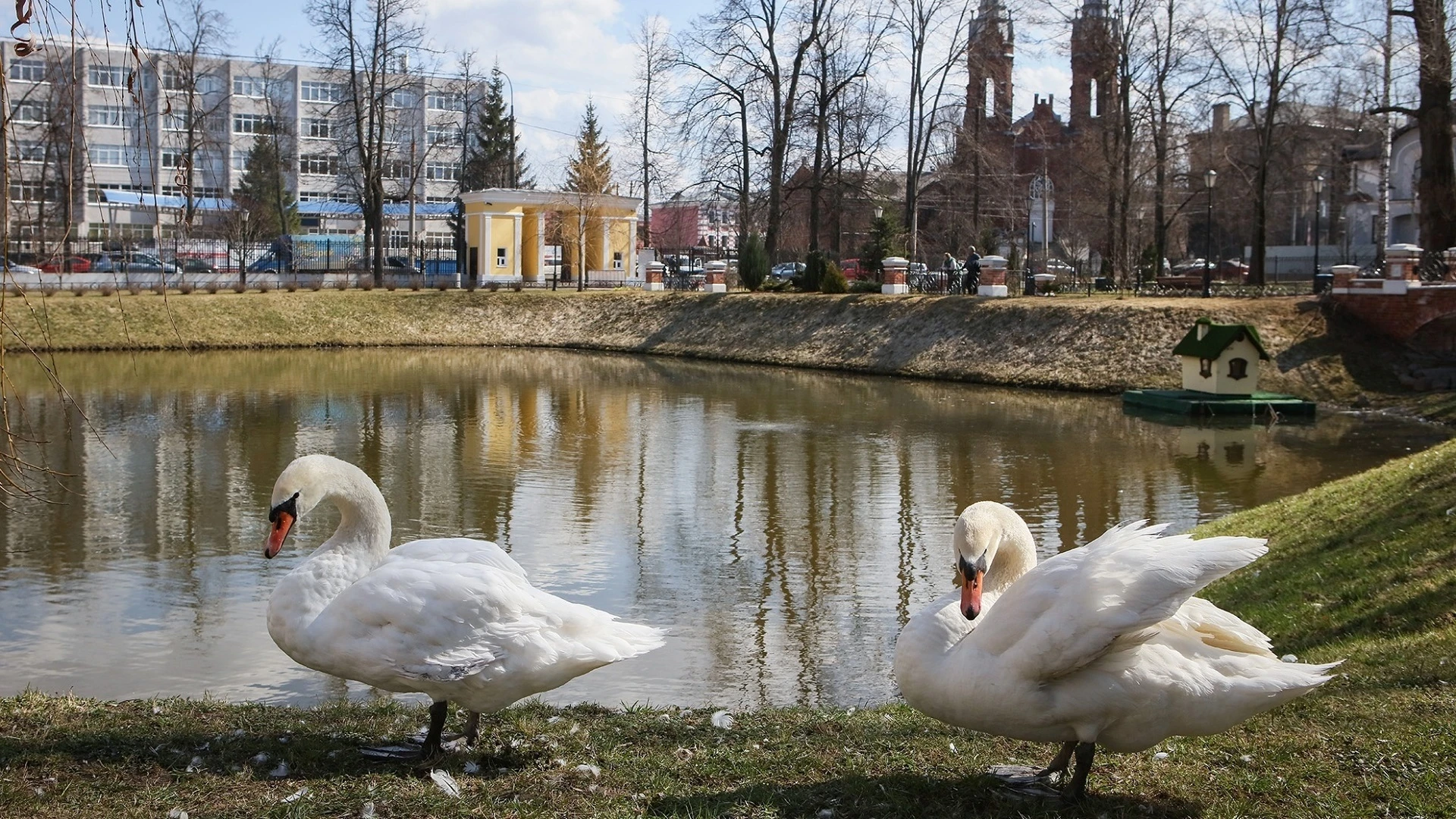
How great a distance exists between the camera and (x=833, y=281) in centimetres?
4247

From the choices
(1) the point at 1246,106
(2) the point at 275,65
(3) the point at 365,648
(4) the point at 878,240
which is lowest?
(3) the point at 365,648

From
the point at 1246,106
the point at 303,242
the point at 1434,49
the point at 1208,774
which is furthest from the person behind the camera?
the point at 303,242

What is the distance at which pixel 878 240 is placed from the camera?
44.7 m

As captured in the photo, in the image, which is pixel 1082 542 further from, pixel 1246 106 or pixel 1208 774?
pixel 1246 106

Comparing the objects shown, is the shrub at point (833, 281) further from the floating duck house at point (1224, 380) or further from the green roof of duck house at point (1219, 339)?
the green roof of duck house at point (1219, 339)

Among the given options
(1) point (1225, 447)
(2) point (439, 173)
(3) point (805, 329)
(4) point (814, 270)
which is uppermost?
(2) point (439, 173)

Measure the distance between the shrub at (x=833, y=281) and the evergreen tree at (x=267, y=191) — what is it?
135 feet

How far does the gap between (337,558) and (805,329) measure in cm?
3391

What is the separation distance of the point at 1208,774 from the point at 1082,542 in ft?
26.7

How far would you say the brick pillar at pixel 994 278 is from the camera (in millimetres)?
36594

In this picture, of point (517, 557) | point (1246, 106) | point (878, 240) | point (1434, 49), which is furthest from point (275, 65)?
point (517, 557)

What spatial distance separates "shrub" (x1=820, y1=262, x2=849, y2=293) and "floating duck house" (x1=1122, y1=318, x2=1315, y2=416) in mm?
17565

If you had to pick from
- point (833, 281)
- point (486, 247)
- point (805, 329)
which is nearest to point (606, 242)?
point (486, 247)

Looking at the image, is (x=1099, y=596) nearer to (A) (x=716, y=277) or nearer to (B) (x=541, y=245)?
(A) (x=716, y=277)
